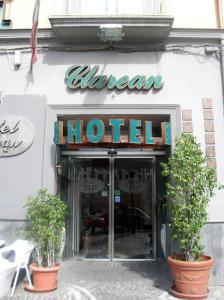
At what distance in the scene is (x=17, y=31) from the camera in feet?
27.4

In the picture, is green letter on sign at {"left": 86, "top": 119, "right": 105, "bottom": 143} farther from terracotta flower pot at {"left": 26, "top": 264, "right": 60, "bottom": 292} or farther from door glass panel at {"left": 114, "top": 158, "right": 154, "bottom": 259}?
terracotta flower pot at {"left": 26, "top": 264, "right": 60, "bottom": 292}

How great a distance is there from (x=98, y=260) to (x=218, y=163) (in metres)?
3.77

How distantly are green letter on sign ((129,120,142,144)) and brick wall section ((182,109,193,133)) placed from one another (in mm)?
955

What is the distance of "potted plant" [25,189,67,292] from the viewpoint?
677cm

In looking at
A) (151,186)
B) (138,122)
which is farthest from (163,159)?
(138,122)

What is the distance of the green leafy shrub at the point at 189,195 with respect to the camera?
6672mm

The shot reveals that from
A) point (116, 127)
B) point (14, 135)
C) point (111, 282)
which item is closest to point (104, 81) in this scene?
point (116, 127)

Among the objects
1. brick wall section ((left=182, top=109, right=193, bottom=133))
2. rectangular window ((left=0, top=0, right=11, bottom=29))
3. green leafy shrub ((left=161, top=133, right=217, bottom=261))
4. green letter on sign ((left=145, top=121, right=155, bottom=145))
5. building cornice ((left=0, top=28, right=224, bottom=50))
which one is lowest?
green leafy shrub ((left=161, top=133, right=217, bottom=261))

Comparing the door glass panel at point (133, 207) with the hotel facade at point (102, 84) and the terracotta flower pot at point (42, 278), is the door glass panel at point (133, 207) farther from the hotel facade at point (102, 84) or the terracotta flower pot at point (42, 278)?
the terracotta flower pot at point (42, 278)

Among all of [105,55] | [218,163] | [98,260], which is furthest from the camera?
[98,260]

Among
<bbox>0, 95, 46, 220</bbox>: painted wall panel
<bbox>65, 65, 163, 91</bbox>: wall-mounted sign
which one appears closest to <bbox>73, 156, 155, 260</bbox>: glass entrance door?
<bbox>0, 95, 46, 220</bbox>: painted wall panel

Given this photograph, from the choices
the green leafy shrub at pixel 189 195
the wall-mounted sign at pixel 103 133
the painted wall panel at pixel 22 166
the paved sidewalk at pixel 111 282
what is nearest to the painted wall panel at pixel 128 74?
the painted wall panel at pixel 22 166

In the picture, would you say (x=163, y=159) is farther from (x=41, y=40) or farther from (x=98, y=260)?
(x=41, y=40)

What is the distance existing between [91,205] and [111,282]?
254 cm
